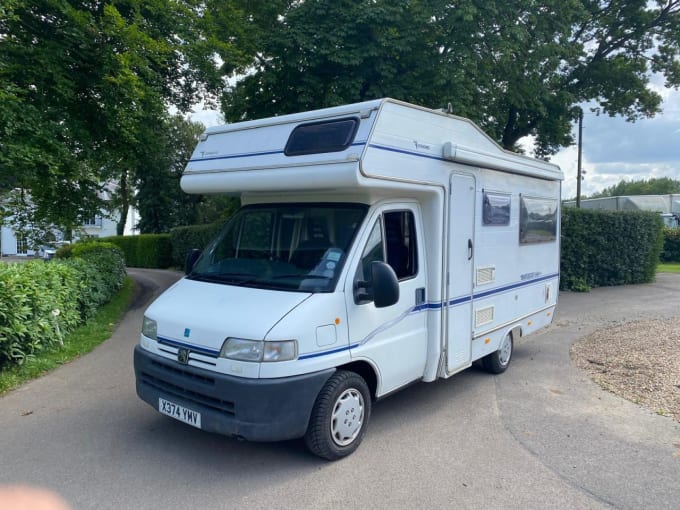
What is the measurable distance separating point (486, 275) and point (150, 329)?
367 centimetres

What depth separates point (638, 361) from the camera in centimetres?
719

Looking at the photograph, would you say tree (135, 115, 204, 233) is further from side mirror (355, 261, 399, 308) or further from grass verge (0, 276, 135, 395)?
side mirror (355, 261, 399, 308)

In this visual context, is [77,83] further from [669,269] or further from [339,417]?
[669,269]

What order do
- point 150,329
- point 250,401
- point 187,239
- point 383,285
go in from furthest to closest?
point 187,239 < point 150,329 < point 383,285 < point 250,401

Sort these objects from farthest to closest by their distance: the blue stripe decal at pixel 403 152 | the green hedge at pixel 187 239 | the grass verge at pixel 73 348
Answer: the green hedge at pixel 187 239 < the grass verge at pixel 73 348 < the blue stripe decal at pixel 403 152

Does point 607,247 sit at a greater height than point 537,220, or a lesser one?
lesser

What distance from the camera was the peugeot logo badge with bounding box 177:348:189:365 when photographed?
13.3 feet

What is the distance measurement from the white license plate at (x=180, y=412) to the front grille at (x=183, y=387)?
0.26ft

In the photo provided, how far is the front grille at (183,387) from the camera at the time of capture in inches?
152

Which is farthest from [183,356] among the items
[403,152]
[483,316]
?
[483,316]

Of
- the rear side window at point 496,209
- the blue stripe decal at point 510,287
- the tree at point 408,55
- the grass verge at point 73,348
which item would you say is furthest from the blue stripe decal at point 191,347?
the tree at point 408,55

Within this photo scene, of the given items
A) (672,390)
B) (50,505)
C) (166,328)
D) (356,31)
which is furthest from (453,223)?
(356,31)

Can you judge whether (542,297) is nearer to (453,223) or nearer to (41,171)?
(453,223)

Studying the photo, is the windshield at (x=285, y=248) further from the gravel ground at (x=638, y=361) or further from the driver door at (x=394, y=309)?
the gravel ground at (x=638, y=361)
